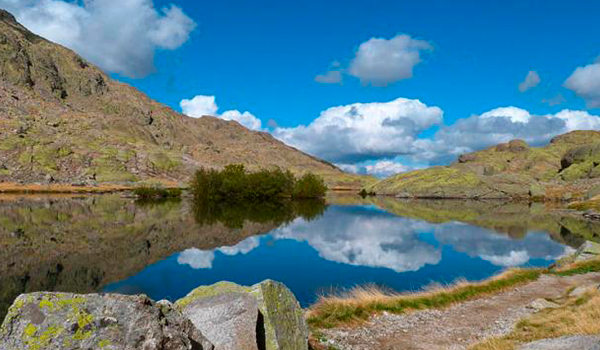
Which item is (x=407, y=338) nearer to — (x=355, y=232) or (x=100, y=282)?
(x=100, y=282)

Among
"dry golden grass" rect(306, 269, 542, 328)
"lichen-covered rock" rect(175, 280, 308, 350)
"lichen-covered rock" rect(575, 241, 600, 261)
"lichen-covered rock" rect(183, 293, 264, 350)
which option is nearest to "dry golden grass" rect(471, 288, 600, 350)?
"dry golden grass" rect(306, 269, 542, 328)

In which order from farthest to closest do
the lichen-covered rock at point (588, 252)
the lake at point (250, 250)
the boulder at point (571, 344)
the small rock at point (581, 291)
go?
the lichen-covered rock at point (588, 252)
the lake at point (250, 250)
the small rock at point (581, 291)
the boulder at point (571, 344)

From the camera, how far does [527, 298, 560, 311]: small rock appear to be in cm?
2566

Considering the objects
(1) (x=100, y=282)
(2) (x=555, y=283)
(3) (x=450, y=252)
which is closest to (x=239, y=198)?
(3) (x=450, y=252)

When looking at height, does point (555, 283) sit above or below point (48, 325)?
below

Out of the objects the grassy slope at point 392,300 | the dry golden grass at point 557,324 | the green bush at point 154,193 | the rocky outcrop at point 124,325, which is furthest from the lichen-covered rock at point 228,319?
the green bush at point 154,193

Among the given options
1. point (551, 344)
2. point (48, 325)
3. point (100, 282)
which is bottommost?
point (100, 282)

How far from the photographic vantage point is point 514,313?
2547cm

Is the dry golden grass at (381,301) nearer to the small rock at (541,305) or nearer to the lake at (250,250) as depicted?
the small rock at (541,305)

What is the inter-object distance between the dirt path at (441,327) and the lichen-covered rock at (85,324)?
1172 centimetres

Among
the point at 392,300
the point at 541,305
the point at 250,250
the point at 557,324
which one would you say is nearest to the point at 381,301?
the point at 392,300

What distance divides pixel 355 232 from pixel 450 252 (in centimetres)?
2380

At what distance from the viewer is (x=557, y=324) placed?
19219mm

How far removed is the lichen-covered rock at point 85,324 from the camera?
27.3 feet
